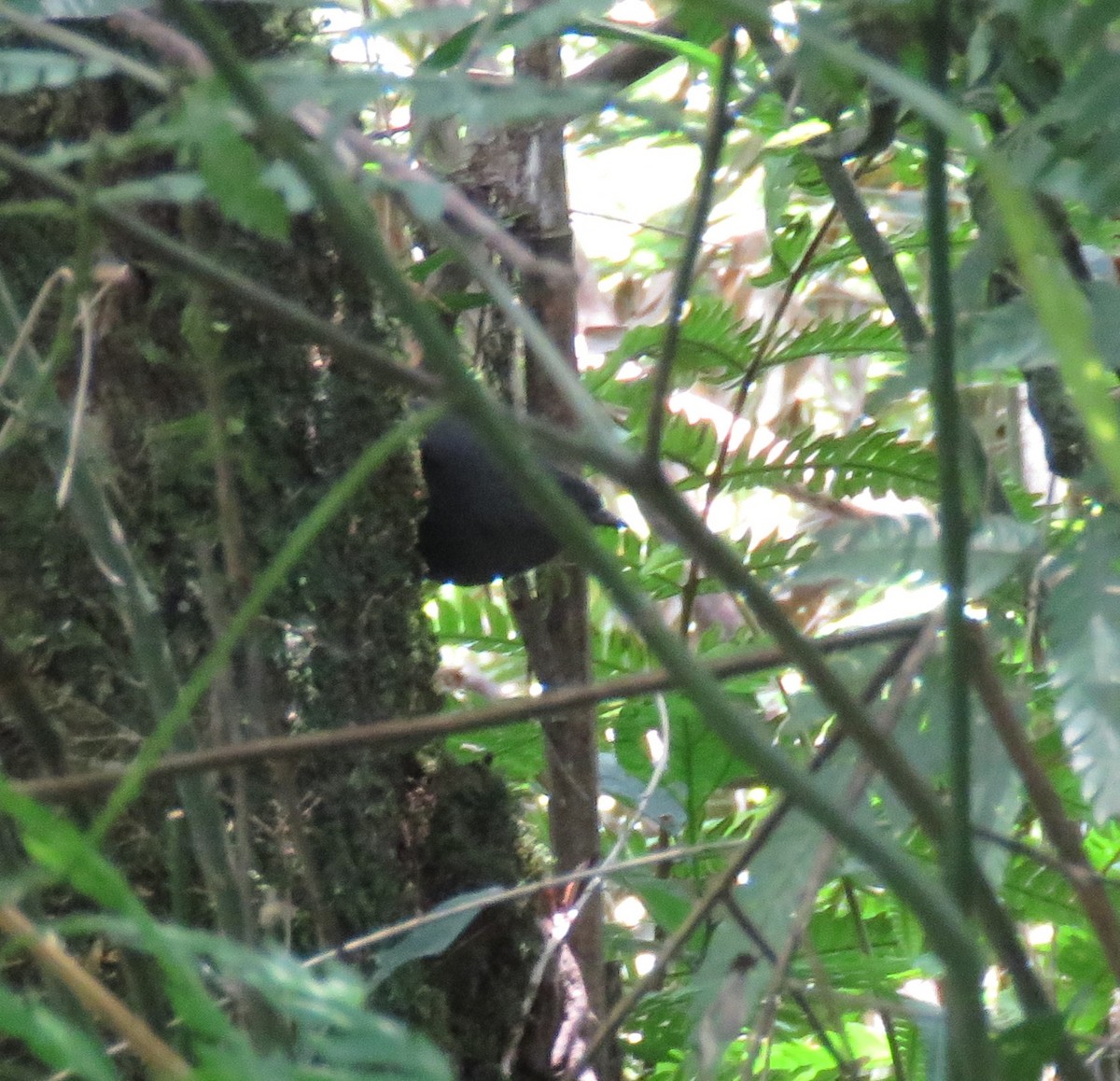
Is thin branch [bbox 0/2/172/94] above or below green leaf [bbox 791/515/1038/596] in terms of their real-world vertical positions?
above

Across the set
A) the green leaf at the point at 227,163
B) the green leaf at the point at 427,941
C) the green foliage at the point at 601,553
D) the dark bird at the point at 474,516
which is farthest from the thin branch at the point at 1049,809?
the dark bird at the point at 474,516

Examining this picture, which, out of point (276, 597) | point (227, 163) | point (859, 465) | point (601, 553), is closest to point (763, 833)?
point (601, 553)

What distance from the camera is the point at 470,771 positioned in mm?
1213

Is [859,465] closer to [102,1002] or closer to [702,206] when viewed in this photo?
[702,206]

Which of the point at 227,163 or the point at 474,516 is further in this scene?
the point at 474,516

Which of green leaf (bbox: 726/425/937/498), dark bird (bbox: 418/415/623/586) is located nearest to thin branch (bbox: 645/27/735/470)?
dark bird (bbox: 418/415/623/586)

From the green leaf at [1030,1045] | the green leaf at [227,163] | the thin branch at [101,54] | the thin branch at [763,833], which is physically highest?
the thin branch at [101,54]

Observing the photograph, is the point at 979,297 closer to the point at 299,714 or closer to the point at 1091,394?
the point at 1091,394

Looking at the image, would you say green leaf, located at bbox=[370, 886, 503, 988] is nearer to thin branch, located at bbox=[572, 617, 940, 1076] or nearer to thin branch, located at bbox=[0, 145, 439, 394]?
thin branch, located at bbox=[572, 617, 940, 1076]

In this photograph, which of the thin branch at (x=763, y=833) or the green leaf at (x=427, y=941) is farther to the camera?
the green leaf at (x=427, y=941)

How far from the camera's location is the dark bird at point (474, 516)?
1.13 m

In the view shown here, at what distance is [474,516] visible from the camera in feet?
3.77

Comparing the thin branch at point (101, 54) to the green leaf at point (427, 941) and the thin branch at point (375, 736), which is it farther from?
the green leaf at point (427, 941)

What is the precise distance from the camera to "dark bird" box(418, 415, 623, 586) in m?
1.13
